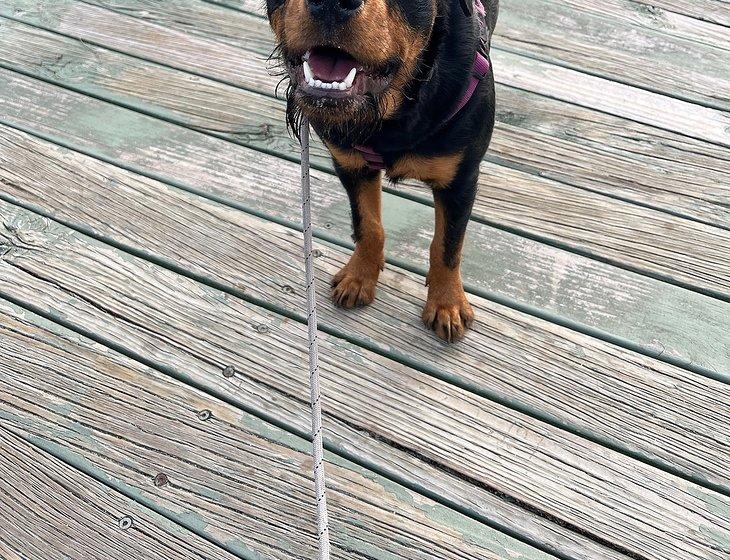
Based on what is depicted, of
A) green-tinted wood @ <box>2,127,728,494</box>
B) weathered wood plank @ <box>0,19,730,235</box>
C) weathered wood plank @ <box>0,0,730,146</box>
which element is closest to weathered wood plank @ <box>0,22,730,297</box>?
weathered wood plank @ <box>0,19,730,235</box>

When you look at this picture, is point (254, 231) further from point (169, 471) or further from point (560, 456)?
point (560, 456)

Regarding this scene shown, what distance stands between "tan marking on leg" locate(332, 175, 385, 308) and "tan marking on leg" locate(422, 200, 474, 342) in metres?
0.18

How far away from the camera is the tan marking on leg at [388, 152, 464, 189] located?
1.73 metres

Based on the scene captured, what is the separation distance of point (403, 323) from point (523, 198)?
698mm

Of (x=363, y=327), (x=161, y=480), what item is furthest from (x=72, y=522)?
(x=363, y=327)

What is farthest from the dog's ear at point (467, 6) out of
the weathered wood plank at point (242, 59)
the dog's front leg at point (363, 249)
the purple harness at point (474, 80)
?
the weathered wood plank at point (242, 59)

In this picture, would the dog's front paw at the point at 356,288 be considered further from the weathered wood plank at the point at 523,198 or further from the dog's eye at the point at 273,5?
the dog's eye at the point at 273,5

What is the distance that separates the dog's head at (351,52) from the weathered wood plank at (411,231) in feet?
2.65

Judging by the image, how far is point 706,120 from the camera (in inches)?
103

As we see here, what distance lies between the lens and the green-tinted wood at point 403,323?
1.82m

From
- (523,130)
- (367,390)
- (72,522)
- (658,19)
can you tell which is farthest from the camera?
(658,19)

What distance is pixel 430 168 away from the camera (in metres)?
1.76

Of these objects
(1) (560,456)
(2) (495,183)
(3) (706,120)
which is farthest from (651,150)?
(1) (560,456)

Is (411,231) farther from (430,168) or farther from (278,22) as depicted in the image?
(278,22)
